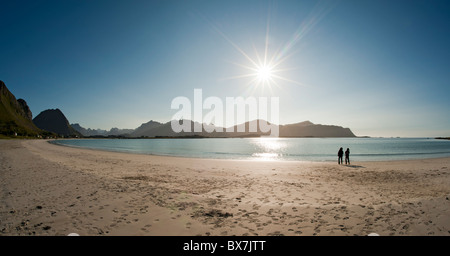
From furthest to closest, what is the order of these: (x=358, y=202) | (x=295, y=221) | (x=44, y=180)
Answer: (x=44, y=180), (x=358, y=202), (x=295, y=221)

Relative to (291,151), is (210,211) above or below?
above

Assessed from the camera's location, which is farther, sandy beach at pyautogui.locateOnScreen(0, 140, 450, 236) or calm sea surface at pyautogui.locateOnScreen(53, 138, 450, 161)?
calm sea surface at pyautogui.locateOnScreen(53, 138, 450, 161)

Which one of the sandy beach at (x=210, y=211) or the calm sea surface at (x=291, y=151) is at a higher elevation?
the sandy beach at (x=210, y=211)

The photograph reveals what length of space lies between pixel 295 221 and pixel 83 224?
7.49 metres

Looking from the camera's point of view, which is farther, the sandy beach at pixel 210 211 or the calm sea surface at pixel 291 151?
the calm sea surface at pixel 291 151

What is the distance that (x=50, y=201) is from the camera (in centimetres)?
884

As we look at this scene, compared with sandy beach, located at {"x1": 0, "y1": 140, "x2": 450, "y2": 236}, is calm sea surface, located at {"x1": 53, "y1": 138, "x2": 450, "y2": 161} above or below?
below

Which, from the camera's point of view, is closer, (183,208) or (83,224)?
(83,224)

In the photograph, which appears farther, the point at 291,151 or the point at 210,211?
the point at 291,151
